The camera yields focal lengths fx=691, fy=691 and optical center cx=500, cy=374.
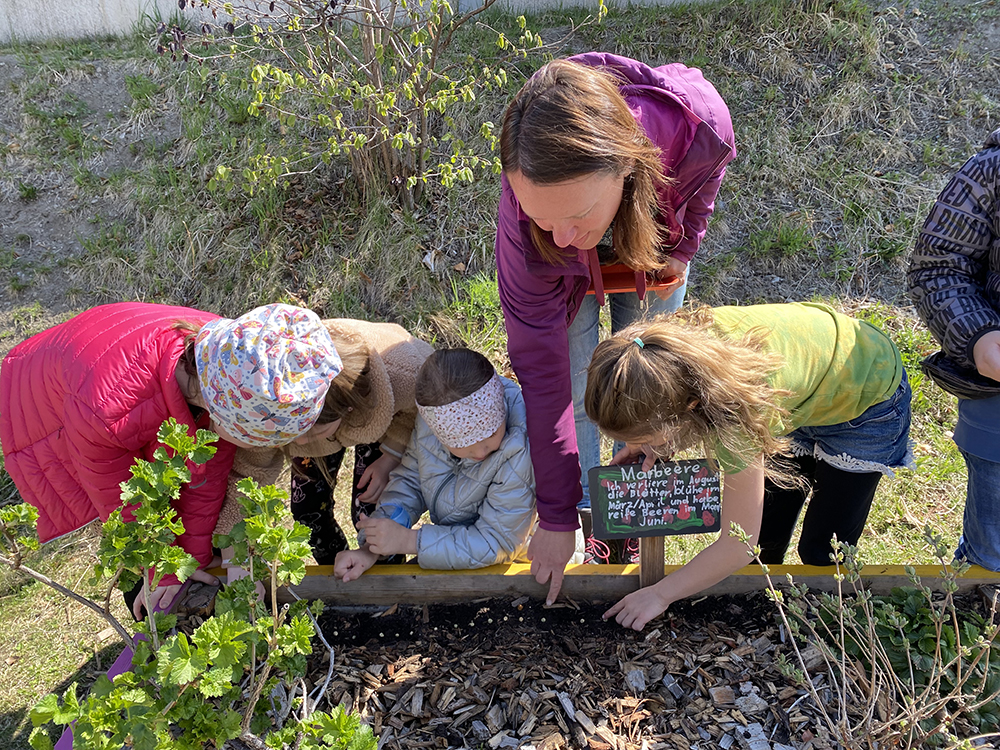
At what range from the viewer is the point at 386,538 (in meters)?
2.03

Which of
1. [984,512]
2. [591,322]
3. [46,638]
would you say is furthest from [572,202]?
[46,638]

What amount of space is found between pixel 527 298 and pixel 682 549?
4.87 ft

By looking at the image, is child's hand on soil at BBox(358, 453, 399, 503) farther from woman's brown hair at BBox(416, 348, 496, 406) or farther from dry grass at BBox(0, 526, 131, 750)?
dry grass at BBox(0, 526, 131, 750)

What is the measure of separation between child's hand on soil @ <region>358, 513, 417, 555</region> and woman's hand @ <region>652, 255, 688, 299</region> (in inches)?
41.5

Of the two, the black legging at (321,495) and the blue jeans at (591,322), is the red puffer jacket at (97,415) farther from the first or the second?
the blue jeans at (591,322)

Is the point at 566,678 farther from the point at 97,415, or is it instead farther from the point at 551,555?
the point at 97,415

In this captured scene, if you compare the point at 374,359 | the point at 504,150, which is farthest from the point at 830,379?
the point at 374,359

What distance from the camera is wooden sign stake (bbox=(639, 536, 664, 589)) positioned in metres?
1.86

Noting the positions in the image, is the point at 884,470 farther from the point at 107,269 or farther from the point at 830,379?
the point at 107,269

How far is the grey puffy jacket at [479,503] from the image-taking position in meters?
2.02

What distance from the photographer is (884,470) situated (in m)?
1.92

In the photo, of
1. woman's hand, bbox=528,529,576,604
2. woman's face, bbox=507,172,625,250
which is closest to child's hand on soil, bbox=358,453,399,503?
woman's hand, bbox=528,529,576,604

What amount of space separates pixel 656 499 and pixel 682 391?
0.37m

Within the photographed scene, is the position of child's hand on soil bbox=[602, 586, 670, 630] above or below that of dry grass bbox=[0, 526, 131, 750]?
above
